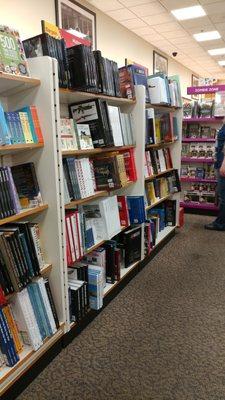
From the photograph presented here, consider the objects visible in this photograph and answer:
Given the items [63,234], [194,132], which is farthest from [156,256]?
[194,132]

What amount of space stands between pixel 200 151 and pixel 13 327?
4.05 meters

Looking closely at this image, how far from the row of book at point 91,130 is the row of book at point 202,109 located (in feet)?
8.47

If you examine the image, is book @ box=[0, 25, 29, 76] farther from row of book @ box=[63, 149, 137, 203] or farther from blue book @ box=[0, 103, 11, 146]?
row of book @ box=[63, 149, 137, 203]

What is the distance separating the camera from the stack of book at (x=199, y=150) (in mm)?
4824

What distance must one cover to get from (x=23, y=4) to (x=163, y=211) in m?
2.81

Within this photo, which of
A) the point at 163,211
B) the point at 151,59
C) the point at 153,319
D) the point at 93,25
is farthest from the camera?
the point at 151,59

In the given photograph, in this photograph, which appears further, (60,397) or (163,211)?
(163,211)

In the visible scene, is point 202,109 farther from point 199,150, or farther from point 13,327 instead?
point 13,327

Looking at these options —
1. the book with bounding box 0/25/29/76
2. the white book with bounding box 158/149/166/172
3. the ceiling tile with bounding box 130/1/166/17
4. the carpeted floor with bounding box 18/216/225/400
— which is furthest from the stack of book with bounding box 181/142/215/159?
the book with bounding box 0/25/29/76

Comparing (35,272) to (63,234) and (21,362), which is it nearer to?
(63,234)

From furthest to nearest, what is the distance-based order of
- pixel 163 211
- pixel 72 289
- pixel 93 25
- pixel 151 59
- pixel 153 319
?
pixel 151 59, pixel 93 25, pixel 163 211, pixel 153 319, pixel 72 289

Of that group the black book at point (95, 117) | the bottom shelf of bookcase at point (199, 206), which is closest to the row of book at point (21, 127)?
the black book at point (95, 117)

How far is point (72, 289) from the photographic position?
1.98 meters

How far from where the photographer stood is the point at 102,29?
4.91 metres
